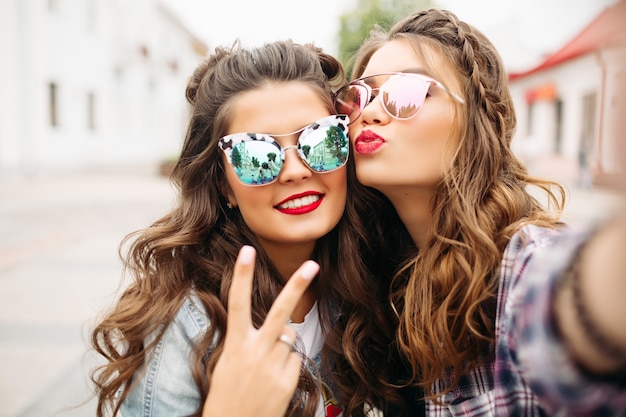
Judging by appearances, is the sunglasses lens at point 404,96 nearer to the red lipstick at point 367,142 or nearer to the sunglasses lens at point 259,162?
the red lipstick at point 367,142

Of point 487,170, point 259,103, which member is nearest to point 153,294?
point 259,103

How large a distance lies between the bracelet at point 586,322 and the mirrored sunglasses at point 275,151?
112cm

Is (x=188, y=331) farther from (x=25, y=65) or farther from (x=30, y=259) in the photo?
(x=25, y=65)

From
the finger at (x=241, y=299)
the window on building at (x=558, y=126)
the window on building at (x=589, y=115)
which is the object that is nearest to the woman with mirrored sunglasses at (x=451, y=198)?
the finger at (x=241, y=299)

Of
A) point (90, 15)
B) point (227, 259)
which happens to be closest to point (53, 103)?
point (90, 15)

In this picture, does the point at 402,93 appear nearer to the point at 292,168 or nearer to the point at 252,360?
the point at 292,168

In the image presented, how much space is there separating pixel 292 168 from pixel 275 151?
0.28 feet

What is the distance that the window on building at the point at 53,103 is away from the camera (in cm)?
1752

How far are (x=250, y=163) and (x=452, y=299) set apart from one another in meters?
0.81

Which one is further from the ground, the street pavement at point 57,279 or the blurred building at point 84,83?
the blurred building at point 84,83

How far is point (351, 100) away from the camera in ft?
6.52

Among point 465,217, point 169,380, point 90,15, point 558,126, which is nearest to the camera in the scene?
point 169,380

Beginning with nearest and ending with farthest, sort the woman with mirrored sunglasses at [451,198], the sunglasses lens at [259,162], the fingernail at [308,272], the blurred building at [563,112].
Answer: the fingernail at [308,272] → the woman with mirrored sunglasses at [451,198] → the sunglasses lens at [259,162] → the blurred building at [563,112]

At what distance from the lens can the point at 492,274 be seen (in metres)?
1.53
